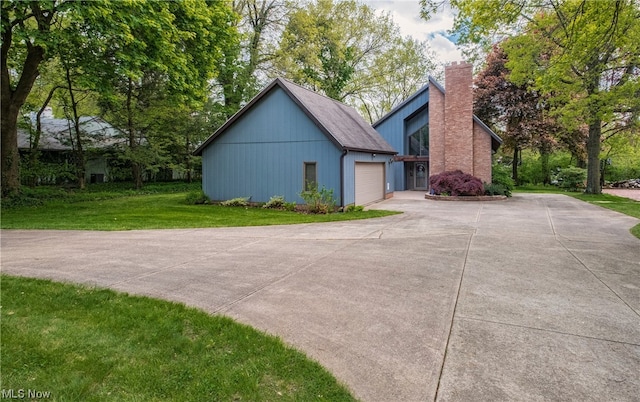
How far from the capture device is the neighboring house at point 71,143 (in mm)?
23859

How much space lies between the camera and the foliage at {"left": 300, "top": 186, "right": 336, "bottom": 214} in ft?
43.9

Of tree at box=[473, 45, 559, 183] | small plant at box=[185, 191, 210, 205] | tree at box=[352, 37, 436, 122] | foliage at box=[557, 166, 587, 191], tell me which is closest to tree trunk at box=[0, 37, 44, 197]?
small plant at box=[185, 191, 210, 205]

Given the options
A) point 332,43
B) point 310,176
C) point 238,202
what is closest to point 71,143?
point 238,202

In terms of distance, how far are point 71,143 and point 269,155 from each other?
17.1 m

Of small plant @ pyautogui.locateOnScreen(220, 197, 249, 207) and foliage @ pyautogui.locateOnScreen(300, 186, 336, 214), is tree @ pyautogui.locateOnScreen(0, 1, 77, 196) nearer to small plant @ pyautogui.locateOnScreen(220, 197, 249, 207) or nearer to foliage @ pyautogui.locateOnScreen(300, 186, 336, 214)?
small plant @ pyautogui.locateOnScreen(220, 197, 249, 207)

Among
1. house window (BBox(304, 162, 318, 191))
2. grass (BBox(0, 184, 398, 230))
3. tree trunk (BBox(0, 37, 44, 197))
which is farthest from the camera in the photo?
house window (BBox(304, 162, 318, 191))

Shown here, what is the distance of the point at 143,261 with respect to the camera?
21.0 feet

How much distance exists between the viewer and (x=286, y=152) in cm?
1483

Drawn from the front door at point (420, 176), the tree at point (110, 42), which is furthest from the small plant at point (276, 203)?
the front door at point (420, 176)

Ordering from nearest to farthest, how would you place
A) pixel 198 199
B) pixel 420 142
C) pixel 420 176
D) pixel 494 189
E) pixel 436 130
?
pixel 198 199
pixel 494 189
pixel 436 130
pixel 420 142
pixel 420 176

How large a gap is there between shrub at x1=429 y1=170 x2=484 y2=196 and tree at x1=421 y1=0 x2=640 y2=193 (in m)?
5.57

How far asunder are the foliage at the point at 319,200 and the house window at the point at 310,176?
1.98 ft

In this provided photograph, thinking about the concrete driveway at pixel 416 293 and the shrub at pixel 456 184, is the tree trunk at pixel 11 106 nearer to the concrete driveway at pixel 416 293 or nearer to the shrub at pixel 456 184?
the concrete driveway at pixel 416 293

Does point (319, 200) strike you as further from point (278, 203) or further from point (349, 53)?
point (349, 53)
